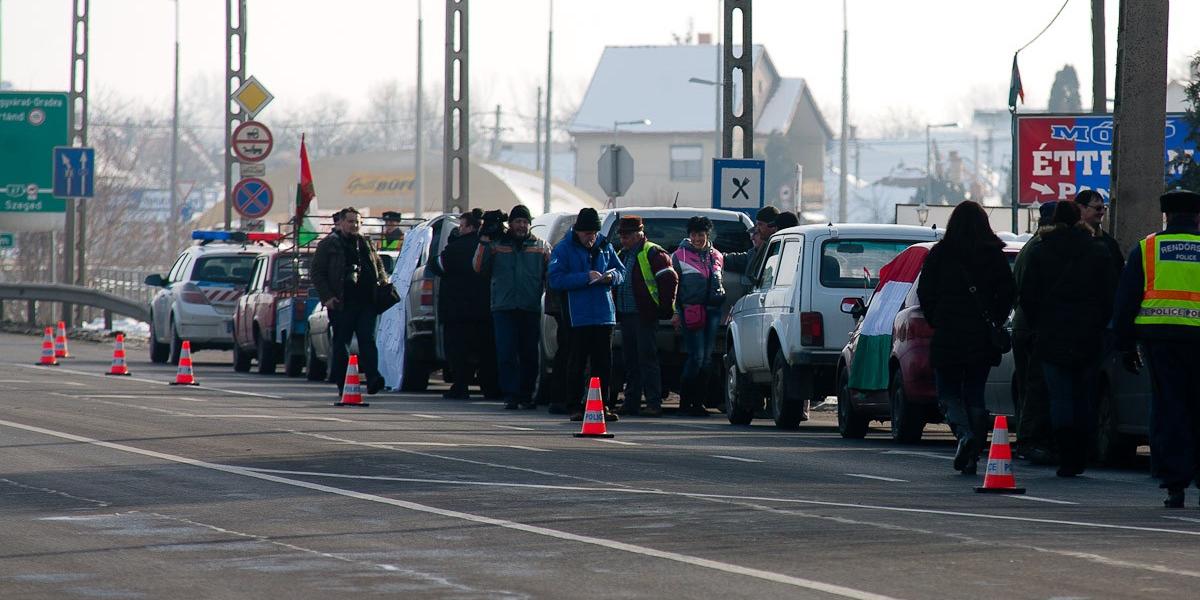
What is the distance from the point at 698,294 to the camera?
19844 mm

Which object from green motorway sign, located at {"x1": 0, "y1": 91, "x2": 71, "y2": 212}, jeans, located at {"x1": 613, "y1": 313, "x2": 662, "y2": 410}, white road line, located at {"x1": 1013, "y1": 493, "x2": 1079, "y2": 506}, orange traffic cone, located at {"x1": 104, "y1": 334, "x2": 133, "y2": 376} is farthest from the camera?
green motorway sign, located at {"x1": 0, "y1": 91, "x2": 71, "y2": 212}

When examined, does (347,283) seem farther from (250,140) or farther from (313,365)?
(250,140)

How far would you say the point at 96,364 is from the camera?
3103 cm

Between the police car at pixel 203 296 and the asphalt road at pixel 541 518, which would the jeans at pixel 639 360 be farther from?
the police car at pixel 203 296

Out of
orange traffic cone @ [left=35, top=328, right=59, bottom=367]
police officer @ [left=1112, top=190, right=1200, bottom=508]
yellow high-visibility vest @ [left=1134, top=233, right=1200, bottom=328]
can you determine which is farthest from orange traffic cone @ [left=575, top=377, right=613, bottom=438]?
orange traffic cone @ [left=35, top=328, right=59, bottom=367]

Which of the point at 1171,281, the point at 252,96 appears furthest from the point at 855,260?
the point at 252,96

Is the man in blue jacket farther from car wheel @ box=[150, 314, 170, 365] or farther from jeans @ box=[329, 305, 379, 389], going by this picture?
car wheel @ box=[150, 314, 170, 365]

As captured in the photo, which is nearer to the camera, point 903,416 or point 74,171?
point 903,416

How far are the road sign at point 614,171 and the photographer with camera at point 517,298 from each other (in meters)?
9.87

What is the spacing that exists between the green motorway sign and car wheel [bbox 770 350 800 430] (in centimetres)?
3414

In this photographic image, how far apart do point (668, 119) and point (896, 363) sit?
101256mm

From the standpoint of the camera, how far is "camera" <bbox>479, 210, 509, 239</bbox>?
20.9m

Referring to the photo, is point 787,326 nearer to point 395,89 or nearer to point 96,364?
point 96,364

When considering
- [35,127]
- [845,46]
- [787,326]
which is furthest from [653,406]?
[845,46]
